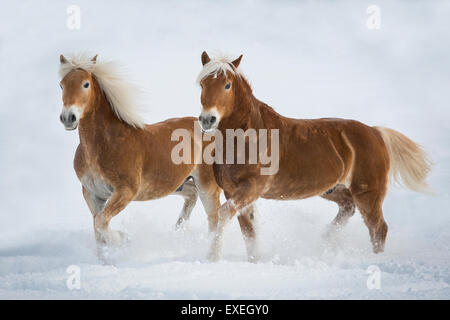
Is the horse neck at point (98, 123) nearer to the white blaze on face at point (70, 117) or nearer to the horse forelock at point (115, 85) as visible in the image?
the horse forelock at point (115, 85)

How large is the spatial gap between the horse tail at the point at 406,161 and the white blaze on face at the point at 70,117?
10.5ft

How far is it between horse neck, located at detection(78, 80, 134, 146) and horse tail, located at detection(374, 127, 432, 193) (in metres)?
2.82

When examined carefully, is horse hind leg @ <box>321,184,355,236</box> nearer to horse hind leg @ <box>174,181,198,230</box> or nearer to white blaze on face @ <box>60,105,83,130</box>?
horse hind leg @ <box>174,181,198,230</box>

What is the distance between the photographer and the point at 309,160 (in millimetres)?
6328

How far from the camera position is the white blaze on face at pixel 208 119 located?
18.8 ft

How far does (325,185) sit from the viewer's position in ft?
21.1

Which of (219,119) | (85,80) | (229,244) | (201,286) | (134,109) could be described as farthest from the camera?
(229,244)

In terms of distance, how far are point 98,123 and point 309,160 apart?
2.08 m

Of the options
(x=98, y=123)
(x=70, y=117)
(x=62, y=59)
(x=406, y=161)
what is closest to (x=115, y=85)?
(x=98, y=123)

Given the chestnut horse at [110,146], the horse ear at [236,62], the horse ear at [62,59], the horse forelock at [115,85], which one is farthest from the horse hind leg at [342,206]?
the horse ear at [62,59]

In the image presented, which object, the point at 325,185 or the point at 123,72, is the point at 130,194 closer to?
→ the point at 123,72

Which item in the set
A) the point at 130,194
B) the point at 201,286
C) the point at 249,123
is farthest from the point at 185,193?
the point at 201,286

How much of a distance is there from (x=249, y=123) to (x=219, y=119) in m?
0.42

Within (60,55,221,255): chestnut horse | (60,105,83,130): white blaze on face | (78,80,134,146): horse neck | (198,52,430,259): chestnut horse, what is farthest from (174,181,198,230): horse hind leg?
(60,105,83,130): white blaze on face
